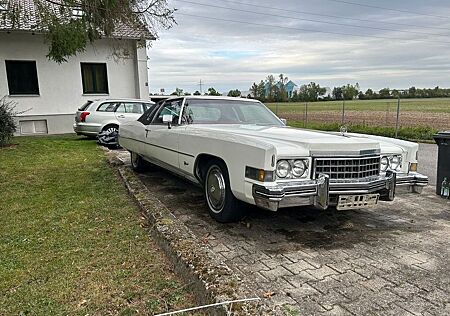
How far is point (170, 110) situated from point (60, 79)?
12931 millimetres

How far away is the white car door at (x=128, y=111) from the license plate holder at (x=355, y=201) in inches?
396

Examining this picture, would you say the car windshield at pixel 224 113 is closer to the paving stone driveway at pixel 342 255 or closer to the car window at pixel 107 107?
the paving stone driveway at pixel 342 255

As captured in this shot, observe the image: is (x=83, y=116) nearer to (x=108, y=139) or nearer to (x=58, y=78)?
(x=108, y=139)

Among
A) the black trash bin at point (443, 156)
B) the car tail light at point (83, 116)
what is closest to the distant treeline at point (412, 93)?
the car tail light at point (83, 116)

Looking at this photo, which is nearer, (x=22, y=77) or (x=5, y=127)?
(x=5, y=127)

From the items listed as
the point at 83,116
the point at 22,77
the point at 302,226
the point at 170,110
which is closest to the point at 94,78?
the point at 22,77

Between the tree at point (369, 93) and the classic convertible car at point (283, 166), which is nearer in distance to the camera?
the classic convertible car at point (283, 166)

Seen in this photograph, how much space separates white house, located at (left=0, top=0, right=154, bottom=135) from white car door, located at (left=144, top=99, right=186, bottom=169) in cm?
1006

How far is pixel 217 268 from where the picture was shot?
9.70 ft

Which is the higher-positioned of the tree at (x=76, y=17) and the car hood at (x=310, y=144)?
the tree at (x=76, y=17)

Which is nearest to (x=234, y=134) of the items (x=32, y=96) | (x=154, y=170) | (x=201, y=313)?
(x=201, y=313)

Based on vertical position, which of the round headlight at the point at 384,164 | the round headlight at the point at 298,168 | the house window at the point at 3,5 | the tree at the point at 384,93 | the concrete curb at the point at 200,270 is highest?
the house window at the point at 3,5

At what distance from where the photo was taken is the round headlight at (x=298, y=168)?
12.1ft

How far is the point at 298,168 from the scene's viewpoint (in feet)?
12.1
